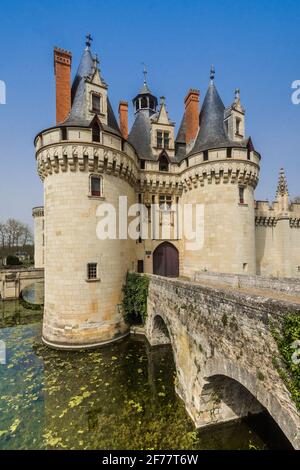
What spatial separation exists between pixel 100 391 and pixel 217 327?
677 cm

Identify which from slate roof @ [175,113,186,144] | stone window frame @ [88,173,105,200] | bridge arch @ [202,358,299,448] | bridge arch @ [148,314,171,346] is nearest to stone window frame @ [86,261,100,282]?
stone window frame @ [88,173,105,200]

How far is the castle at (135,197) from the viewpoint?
47.9 feet

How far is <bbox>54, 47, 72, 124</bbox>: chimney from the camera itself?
50.9ft

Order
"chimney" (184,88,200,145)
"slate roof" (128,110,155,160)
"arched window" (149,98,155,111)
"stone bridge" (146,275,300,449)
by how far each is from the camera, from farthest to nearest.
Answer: "arched window" (149,98,155,111), "slate roof" (128,110,155,160), "chimney" (184,88,200,145), "stone bridge" (146,275,300,449)

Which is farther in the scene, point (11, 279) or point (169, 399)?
point (11, 279)

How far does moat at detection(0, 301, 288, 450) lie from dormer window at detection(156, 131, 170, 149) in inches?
676

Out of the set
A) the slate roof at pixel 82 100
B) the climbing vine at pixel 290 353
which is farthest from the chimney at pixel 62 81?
the climbing vine at pixel 290 353

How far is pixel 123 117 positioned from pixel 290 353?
21.6 meters

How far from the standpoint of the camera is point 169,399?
9.71 m

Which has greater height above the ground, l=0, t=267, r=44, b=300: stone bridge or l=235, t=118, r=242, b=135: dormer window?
l=235, t=118, r=242, b=135: dormer window

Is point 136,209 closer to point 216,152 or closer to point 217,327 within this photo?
point 216,152

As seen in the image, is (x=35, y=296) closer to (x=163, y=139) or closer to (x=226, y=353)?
(x=163, y=139)

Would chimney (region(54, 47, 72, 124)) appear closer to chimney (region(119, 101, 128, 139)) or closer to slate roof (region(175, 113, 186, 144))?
chimney (region(119, 101, 128, 139))
